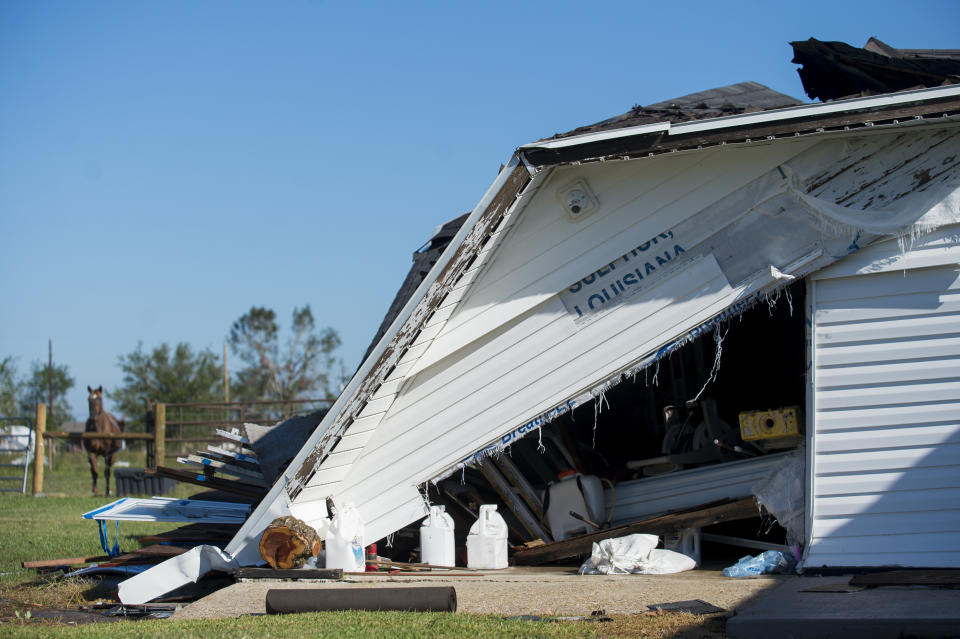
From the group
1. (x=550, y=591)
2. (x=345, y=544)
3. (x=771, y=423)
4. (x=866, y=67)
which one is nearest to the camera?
(x=550, y=591)

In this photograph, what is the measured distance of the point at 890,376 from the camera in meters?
7.03

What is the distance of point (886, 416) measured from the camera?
7.01m

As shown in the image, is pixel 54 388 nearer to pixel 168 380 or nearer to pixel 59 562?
pixel 168 380

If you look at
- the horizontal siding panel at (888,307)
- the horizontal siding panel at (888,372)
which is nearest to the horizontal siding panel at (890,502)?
the horizontal siding panel at (888,372)

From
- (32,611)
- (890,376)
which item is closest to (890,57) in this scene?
(890,376)

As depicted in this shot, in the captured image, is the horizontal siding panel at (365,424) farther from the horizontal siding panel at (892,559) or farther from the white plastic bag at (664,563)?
the horizontal siding panel at (892,559)

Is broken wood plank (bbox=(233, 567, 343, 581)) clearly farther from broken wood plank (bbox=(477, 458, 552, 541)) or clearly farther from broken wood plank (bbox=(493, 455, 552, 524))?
broken wood plank (bbox=(493, 455, 552, 524))

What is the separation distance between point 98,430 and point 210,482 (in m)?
13.2

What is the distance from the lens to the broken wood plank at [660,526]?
7.53m

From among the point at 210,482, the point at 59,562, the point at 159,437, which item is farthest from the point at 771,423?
the point at 159,437

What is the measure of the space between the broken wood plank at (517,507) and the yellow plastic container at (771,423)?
206 cm

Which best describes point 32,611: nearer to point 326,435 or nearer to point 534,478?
point 326,435

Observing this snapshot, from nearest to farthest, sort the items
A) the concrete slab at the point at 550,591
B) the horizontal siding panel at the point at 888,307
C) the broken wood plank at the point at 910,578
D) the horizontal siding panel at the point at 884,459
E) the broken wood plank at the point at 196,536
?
the concrete slab at the point at 550,591 < the broken wood plank at the point at 910,578 < the horizontal siding panel at the point at 884,459 < the horizontal siding panel at the point at 888,307 < the broken wood plank at the point at 196,536

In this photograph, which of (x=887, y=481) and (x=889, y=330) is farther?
(x=889, y=330)
